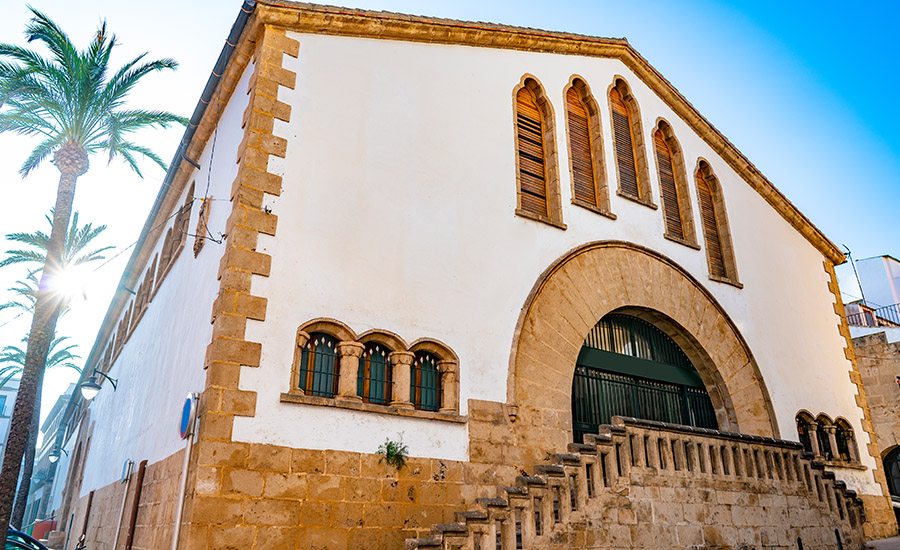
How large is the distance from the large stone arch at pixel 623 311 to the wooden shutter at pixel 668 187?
49.3 inches

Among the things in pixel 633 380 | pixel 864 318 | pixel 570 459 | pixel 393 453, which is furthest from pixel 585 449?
pixel 864 318

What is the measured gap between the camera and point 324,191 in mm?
9500

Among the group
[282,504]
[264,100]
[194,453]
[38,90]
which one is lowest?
[282,504]

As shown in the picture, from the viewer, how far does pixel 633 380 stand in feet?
42.2

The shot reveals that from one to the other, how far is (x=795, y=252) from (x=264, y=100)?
14.4 m

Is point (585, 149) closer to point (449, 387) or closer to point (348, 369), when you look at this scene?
point (449, 387)

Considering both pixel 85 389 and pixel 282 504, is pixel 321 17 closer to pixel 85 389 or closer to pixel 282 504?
pixel 282 504

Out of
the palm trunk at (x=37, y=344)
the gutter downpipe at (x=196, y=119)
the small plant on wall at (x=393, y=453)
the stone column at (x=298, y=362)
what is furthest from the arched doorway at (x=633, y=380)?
the palm trunk at (x=37, y=344)

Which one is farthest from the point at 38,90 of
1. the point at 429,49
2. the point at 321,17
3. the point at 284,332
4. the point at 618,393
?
the point at 618,393

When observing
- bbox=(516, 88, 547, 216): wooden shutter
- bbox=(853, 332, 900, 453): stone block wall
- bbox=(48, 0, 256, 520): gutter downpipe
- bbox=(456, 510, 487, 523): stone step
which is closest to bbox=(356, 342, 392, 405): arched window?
bbox=(456, 510, 487, 523): stone step

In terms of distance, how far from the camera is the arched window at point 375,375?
9008 mm

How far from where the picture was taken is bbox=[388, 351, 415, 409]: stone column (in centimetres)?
904

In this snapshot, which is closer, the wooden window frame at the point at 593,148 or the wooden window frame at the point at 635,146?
the wooden window frame at the point at 593,148

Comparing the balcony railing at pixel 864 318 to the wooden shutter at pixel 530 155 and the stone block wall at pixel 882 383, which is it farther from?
the wooden shutter at pixel 530 155
